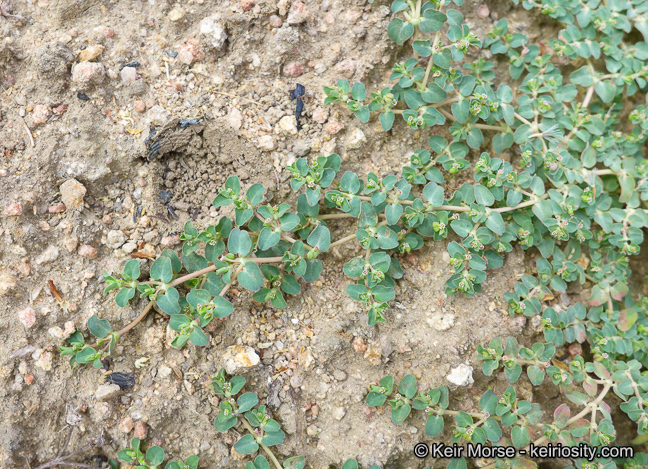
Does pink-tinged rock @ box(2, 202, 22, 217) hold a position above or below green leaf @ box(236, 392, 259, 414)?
above

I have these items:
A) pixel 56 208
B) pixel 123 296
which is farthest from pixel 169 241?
pixel 56 208

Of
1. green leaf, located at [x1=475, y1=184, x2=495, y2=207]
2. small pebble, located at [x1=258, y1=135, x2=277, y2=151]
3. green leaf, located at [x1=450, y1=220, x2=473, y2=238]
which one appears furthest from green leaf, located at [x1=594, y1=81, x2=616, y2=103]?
small pebble, located at [x1=258, y1=135, x2=277, y2=151]

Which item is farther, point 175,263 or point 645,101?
point 645,101

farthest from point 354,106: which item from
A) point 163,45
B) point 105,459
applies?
point 105,459

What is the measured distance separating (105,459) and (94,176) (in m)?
1.60

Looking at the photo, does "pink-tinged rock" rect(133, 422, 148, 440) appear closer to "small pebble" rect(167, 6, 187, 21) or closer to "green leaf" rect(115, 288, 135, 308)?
"green leaf" rect(115, 288, 135, 308)

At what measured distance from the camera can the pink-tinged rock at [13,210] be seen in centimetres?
248

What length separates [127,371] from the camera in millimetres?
2527

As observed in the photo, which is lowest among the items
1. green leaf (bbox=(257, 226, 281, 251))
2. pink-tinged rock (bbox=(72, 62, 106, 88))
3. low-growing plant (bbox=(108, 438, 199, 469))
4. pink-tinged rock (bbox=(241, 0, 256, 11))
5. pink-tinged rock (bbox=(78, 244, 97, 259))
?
low-growing plant (bbox=(108, 438, 199, 469))

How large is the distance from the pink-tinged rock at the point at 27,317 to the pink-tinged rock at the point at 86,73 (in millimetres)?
1325

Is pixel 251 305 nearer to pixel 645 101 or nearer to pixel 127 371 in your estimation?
pixel 127 371

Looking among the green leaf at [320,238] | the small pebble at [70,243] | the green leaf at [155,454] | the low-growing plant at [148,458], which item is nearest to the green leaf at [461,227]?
the green leaf at [320,238]

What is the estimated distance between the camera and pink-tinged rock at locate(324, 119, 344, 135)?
276 cm

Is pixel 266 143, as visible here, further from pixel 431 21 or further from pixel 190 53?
pixel 431 21
